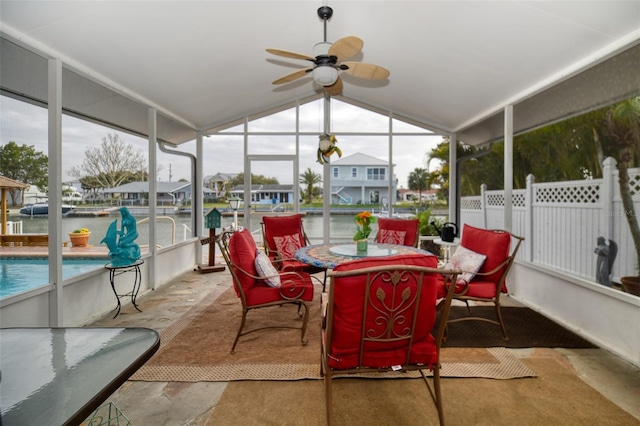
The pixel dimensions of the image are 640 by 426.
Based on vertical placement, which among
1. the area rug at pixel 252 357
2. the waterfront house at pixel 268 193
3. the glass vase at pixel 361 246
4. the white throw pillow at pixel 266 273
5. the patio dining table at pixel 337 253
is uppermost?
the waterfront house at pixel 268 193

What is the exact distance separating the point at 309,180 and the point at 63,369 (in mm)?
5549

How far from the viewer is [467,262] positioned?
3115 mm

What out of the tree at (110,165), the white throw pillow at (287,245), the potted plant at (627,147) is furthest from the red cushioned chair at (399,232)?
the tree at (110,165)

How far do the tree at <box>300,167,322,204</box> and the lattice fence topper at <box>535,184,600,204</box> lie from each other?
3600mm

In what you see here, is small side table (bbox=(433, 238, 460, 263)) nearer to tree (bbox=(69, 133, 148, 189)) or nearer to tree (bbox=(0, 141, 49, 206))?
tree (bbox=(69, 133, 148, 189))

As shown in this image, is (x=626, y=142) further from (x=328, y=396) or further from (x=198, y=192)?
(x=198, y=192)

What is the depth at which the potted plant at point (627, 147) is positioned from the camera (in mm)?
2617

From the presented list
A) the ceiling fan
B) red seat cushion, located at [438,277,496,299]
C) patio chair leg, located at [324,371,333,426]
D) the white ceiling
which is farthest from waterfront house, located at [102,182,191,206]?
red seat cushion, located at [438,277,496,299]

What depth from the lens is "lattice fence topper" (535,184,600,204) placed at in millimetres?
3094

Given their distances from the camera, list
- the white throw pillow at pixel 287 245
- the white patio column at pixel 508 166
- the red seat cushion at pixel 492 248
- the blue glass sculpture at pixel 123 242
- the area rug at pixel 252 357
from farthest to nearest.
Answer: the white patio column at pixel 508 166
the white throw pillow at pixel 287 245
the blue glass sculpture at pixel 123 242
the red seat cushion at pixel 492 248
the area rug at pixel 252 357

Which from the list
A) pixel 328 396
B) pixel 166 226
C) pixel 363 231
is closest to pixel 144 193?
pixel 166 226

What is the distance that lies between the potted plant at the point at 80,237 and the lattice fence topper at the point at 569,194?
502 cm

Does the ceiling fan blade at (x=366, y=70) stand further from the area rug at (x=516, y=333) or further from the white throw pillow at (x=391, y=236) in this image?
the area rug at (x=516, y=333)

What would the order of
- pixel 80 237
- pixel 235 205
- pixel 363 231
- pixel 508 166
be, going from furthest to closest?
pixel 235 205 < pixel 508 166 < pixel 80 237 < pixel 363 231
